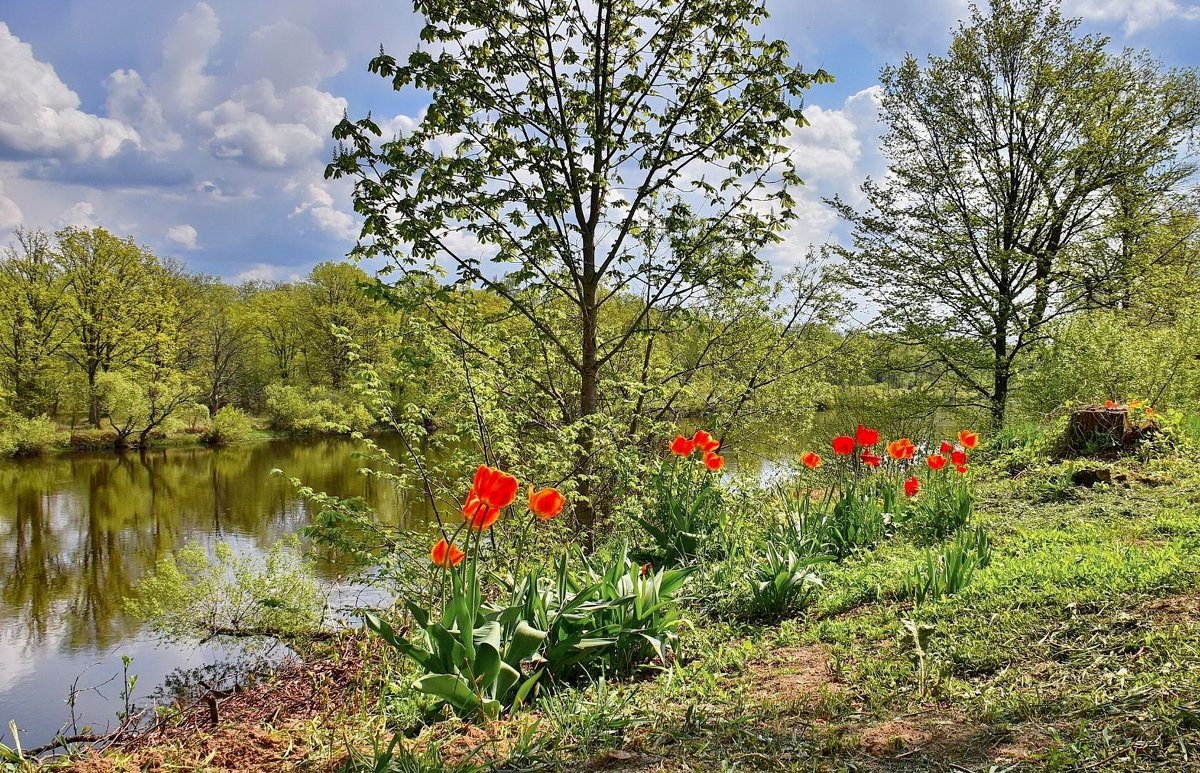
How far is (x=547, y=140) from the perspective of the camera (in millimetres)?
6219

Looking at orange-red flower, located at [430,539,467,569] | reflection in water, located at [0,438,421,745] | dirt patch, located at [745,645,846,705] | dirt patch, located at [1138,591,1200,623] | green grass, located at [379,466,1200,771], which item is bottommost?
reflection in water, located at [0,438,421,745]

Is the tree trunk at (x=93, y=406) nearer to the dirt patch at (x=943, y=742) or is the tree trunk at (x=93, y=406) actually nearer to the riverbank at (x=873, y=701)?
the riverbank at (x=873, y=701)

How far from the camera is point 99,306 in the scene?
96.4ft

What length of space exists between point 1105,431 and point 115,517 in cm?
2008

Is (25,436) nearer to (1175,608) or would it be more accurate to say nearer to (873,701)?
(873,701)

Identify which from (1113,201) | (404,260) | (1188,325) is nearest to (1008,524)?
(404,260)

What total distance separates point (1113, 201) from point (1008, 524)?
1141 cm

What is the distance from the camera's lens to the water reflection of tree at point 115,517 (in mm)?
10523

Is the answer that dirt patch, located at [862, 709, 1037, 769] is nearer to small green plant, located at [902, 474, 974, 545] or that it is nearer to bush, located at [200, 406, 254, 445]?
small green plant, located at [902, 474, 974, 545]

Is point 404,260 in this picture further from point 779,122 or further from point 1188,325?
point 1188,325

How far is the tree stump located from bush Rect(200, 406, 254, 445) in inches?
1255

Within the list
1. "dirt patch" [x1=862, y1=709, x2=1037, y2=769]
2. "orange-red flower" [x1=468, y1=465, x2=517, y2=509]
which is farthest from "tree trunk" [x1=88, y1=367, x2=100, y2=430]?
"dirt patch" [x1=862, y1=709, x2=1037, y2=769]

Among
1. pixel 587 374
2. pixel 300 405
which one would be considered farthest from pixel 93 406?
pixel 587 374

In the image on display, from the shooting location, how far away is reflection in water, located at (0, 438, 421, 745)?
27.7 feet
